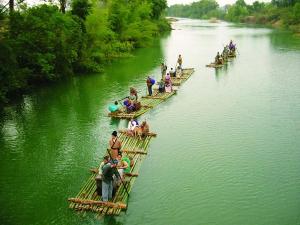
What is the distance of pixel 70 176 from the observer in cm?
1603

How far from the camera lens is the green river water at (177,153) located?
1350 centimetres

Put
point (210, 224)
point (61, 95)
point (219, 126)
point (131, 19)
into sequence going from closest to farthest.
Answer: point (210, 224)
point (219, 126)
point (61, 95)
point (131, 19)

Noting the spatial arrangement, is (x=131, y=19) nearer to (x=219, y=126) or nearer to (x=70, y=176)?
(x=219, y=126)

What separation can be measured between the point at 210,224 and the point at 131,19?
148ft

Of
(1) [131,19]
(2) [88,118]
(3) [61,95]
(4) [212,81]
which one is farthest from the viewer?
(1) [131,19]

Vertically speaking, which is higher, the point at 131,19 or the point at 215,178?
the point at 131,19

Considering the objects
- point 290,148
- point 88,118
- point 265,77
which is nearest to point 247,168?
point 290,148

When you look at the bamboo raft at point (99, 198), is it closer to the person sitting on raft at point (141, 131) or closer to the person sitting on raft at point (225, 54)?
the person sitting on raft at point (141, 131)

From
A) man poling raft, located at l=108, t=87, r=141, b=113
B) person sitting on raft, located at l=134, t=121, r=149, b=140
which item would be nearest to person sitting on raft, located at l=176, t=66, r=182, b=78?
man poling raft, located at l=108, t=87, r=141, b=113

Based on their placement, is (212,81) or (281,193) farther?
(212,81)

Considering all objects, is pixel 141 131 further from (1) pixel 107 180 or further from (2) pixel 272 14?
(2) pixel 272 14

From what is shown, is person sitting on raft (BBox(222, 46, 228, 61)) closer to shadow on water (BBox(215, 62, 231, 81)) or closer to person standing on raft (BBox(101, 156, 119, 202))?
shadow on water (BBox(215, 62, 231, 81))

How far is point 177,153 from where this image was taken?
725 inches

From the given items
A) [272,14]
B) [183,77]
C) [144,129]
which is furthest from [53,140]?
[272,14]
